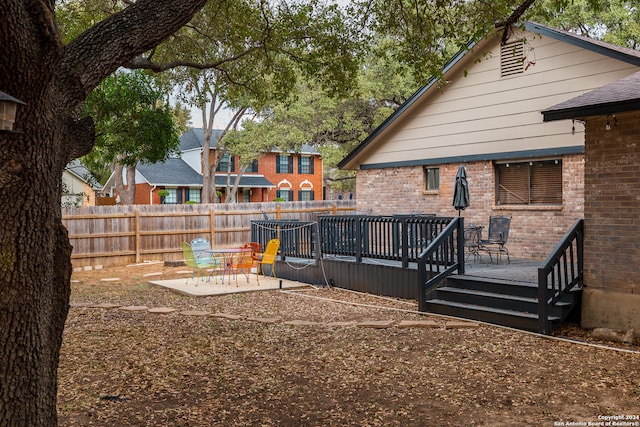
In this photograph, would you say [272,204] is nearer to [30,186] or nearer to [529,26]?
[529,26]

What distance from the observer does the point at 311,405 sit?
5.23m

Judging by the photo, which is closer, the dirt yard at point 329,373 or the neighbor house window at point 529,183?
the dirt yard at point 329,373

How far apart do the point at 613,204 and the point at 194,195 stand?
29.5 m

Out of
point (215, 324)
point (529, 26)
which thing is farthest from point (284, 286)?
point (529, 26)

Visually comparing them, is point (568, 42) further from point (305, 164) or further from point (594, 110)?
point (305, 164)

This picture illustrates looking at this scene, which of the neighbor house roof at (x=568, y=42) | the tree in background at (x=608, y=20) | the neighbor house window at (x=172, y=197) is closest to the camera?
the neighbor house roof at (x=568, y=42)

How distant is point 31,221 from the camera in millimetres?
3516

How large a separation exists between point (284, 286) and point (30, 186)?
9500mm

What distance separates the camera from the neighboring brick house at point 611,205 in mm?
7676

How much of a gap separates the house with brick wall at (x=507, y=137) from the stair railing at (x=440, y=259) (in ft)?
11.9

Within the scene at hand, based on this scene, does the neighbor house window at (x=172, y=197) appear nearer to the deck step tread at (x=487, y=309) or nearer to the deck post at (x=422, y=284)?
the deck post at (x=422, y=284)

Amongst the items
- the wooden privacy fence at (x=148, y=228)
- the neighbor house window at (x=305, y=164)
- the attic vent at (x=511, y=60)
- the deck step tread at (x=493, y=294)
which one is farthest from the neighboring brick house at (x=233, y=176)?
the deck step tread at (x=493, y=294)

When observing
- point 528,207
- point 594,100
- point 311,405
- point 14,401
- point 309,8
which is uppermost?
point 309,8

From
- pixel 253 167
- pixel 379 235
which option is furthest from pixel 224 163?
pixel 379 235
